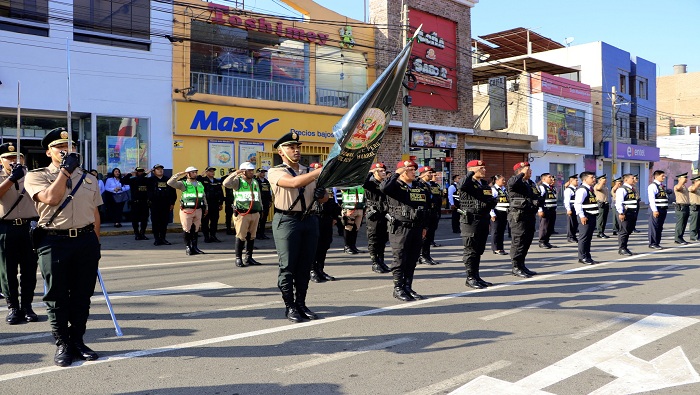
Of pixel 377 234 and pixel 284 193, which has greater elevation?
pixel 284 193

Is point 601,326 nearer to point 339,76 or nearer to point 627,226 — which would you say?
point 627,226

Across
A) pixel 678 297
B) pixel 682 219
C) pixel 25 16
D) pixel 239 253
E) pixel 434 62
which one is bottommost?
pixel 678 297

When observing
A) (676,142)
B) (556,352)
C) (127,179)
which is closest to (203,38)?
(127,179)

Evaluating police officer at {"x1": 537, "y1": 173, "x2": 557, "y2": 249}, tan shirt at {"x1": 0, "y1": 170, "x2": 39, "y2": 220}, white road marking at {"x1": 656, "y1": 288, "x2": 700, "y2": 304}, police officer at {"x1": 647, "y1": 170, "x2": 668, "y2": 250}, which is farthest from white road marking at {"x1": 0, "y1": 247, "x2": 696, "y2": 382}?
police officer at {"x1": 647, "y1": 170, "x2": 668, "y2": 250}

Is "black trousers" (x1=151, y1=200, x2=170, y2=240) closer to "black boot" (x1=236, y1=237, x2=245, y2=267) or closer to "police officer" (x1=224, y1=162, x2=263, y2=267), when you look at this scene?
"police officer" (x1=224, y1=162, x2=263, y2=267)

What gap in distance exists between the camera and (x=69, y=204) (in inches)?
194

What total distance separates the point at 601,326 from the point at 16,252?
6.42 meters

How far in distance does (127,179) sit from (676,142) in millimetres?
50619

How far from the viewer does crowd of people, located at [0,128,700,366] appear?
16.2 feet

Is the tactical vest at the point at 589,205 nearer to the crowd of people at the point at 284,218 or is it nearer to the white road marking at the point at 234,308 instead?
the crowd of people at the point at 284,218

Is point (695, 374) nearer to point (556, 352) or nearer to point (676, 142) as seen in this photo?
point (556, 352)

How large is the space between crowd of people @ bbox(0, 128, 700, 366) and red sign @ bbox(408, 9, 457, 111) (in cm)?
1228

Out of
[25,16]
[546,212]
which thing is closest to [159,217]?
[25,16]

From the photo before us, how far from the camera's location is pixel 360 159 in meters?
6.36
